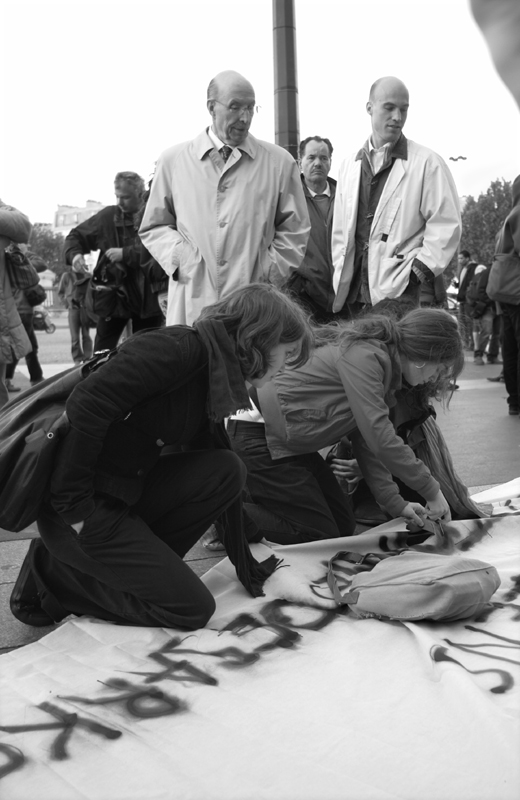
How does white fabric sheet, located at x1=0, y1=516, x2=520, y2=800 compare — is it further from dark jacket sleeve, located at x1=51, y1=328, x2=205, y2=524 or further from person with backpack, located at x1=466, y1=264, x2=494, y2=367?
person with backpack, located at x1=466, y1=264, x2=494, y2=367

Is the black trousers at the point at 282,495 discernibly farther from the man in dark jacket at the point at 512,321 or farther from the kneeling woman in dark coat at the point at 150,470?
the man in dark jacket at the point at 512,321

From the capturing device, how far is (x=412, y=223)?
438 cm

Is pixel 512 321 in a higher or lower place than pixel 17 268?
lower

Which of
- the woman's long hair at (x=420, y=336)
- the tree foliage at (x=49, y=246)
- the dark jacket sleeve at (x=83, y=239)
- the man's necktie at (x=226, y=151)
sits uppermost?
the man's necktie at (x=226, y=151)

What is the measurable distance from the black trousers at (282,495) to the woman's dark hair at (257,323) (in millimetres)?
888

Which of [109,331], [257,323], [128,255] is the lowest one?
[109,331]

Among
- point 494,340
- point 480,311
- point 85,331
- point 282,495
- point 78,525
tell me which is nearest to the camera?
point 78,525

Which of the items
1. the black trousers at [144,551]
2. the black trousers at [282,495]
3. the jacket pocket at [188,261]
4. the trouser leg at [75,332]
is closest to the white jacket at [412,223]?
the jacket pocket at [188,261]

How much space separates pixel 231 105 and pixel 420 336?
136 cm

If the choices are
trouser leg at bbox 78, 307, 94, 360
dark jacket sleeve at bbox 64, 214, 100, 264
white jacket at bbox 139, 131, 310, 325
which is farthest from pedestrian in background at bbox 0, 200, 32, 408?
trouser leg at bbox 78, 307, 94, 360

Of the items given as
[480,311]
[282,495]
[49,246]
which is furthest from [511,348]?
[49,246]

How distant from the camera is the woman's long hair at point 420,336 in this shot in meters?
3.24

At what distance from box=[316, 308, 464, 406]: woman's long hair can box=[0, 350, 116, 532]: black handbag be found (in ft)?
3.80

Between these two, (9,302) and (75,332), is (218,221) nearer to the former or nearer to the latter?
(9,302)
